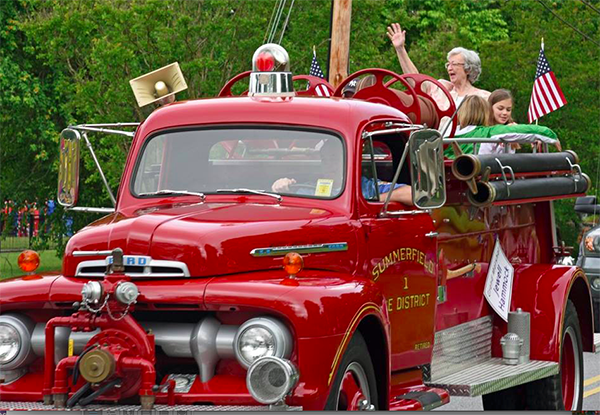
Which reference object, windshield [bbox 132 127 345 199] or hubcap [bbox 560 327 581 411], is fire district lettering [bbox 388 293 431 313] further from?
hubcap [bbox 560 327 581 411]

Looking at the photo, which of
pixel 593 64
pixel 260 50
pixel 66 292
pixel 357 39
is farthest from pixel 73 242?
pixel 593 64

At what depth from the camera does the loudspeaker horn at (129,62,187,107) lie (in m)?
9.78

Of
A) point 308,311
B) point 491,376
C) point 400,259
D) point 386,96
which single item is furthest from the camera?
point 386,96

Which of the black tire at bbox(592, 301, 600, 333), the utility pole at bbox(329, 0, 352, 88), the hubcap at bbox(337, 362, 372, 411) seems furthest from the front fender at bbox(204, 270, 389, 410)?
the utility pole at bbox(329, 0, 352, 88)

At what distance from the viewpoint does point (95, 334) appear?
22.1 ft

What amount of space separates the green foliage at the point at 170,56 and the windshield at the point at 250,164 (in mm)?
17122

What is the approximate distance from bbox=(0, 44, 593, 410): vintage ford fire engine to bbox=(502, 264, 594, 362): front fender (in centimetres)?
2

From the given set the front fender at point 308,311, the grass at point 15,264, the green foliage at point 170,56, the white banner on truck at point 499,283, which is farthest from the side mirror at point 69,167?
the grass at point 15,264

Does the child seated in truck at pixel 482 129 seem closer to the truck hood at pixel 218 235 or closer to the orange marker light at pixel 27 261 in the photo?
the truck hood at pixel 218 235

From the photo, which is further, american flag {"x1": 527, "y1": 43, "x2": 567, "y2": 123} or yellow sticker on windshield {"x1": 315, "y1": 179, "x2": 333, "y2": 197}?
american flag {"x1": 527, "y1": 43, "x2": 567, "y2": 123}

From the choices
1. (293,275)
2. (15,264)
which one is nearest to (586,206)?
(293,275)

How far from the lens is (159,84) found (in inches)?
388

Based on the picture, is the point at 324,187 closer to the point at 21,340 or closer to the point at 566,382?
the point at 21,340

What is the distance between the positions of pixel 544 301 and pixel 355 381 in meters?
3.45
